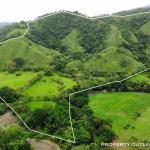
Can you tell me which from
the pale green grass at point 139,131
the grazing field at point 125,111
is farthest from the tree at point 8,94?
the pale green grass at point 139,131

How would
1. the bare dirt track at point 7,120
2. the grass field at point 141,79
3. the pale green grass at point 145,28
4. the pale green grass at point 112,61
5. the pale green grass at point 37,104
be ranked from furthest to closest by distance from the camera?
the pale green grass at point 145,28, the pale green grass at point 112,61, the grass field at point 141,79, the pale green grass at point 37,104, the bare dirt track at point 7,120

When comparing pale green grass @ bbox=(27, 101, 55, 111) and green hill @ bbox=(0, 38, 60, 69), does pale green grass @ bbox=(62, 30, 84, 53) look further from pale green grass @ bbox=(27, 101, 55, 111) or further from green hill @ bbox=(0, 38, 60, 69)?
pale green grass @ bbox=(27, 101, 55, 111)

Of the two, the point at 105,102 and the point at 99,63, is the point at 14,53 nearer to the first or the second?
the point at 99,63

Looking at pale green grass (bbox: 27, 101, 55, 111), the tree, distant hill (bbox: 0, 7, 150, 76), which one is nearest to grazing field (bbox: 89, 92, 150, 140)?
pale green grass (bbox: 27, 101, 55, 111)

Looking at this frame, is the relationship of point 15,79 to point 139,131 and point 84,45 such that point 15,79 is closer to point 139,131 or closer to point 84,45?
point 139,131

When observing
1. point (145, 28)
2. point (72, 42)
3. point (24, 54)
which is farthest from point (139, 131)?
point (72, 42)

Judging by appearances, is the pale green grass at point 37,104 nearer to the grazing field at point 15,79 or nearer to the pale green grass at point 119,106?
the pale green grass at point 119,106
